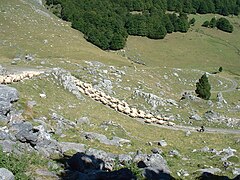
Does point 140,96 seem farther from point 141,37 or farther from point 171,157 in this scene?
point 141,37

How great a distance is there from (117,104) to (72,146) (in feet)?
69.1

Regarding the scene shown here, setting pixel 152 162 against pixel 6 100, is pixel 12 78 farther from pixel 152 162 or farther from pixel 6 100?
pixel 152 162

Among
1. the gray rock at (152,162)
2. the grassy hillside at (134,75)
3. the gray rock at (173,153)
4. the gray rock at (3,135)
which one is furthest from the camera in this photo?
the grassy hillside at (134,75)

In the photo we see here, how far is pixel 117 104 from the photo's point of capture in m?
52.4

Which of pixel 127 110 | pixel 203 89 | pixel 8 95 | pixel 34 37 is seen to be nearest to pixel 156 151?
pixel 8 95

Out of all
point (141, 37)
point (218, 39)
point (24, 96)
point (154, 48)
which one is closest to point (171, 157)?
point (24, 96)

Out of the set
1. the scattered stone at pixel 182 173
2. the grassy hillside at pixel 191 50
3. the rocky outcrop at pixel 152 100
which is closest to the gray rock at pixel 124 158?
the scattered stone at pixel 182 173

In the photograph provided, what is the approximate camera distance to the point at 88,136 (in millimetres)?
36031

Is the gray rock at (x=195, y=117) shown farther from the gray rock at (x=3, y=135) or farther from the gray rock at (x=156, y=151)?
the gray rock at (x=3, y=135)

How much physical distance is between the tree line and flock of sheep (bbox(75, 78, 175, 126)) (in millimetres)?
75844

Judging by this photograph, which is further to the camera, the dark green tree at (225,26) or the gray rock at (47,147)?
the dark green tree at (225,26)

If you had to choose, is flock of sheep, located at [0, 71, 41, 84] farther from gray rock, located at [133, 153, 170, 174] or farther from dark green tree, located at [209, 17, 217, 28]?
dark green tree, located at [209, 17, 217, 28]

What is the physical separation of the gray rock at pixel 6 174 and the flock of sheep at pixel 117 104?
31.2 m

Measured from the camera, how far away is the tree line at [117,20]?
13225cm
